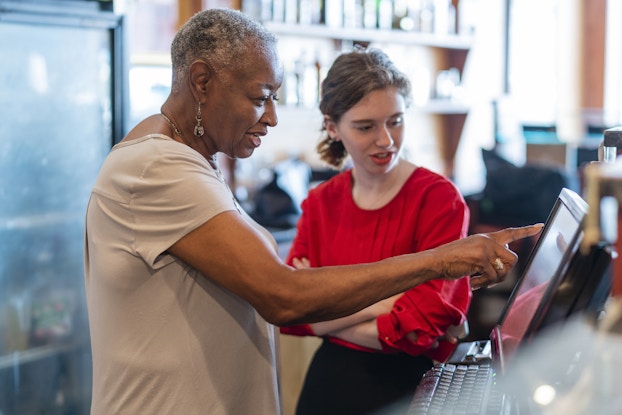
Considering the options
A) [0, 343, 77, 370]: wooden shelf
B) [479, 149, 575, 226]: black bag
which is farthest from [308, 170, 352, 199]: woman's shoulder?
[479, 149, 575, 226]: black bag

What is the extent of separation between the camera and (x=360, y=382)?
73.7 inches

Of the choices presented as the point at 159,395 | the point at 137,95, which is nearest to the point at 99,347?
the point at 159,395

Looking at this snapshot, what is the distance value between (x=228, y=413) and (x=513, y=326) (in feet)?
1.72

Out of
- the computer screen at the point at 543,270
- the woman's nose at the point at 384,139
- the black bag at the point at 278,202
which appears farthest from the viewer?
the black bag at the point at 278,202

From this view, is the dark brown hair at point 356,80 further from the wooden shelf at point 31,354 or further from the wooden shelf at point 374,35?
the wooden shelf at point 374,35

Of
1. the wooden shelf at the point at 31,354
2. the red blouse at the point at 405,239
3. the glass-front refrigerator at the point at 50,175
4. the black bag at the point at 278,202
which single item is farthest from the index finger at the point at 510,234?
the black bag at the point at 278,202

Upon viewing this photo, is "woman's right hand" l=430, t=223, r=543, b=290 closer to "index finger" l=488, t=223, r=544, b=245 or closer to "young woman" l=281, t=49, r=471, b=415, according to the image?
"index finger" l=488, t=223, r=544, b=245

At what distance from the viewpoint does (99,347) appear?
1503 millimetres

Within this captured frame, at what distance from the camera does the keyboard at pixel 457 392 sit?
1272 mm

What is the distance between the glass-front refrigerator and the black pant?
126 cm

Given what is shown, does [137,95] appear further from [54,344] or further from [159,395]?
[159,395]

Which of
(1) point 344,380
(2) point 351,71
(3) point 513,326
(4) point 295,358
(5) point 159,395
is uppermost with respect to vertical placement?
(2) point 351,71

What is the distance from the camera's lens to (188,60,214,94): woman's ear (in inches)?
56.3

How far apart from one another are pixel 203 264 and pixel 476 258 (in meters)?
0.44
